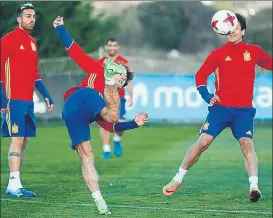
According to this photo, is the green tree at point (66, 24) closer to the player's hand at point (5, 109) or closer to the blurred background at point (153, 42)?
the blurred background at point (153, 42)

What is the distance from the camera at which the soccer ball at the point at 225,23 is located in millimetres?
10656

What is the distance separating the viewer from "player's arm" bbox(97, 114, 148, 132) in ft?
29.8

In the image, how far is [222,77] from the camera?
10789 mm

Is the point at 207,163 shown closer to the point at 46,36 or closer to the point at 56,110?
the point at 56,110

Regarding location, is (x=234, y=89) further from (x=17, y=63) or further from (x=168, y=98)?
(x=168, y=98)

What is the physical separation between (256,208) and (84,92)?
2337mm

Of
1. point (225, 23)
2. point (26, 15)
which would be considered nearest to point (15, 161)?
point (26, 15)

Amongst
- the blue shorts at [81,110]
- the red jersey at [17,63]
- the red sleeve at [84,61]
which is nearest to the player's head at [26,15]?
the red jersey at [17,63]

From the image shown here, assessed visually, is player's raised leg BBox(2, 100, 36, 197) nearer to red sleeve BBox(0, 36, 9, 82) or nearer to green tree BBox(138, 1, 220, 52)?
red sleeve BBox(0, 36, 9, 82)

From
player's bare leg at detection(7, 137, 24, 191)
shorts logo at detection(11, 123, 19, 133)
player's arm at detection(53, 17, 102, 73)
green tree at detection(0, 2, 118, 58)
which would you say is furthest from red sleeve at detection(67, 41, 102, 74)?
green tree at detection(0, 2, 118, 58)

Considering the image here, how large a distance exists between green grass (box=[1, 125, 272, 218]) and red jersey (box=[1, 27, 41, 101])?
4.33ft

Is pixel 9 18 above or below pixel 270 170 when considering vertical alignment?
above

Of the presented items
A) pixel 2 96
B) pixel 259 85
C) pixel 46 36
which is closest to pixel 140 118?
pixel 2 96

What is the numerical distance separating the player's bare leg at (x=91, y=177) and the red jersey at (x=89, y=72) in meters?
0.57
